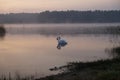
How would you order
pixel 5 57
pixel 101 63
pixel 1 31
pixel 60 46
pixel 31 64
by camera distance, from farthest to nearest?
pixel 1 31 → pixel 60 46 → pixel 5 57 → pixel 31 64 → pixel 101 63

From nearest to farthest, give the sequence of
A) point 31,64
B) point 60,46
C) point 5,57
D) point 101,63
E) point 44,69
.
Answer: point 101,63 < point 44,69 < point 31,64 < point 5,57 < point 60,46

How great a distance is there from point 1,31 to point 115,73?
58626mm

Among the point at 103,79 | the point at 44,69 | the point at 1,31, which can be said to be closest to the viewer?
the point at 103,79

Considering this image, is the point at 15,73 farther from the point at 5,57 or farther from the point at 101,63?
the point at 5,57

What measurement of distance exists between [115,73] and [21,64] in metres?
11.8

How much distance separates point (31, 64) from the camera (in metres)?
23.9

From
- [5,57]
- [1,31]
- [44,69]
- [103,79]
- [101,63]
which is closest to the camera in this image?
[103,79]

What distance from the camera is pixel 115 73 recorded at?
13.5 metres

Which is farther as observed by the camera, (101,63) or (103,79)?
(101,63)

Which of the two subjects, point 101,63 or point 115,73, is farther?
point 101,63

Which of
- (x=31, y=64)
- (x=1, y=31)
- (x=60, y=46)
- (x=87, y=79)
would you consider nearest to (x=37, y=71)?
(x=31, y=64)

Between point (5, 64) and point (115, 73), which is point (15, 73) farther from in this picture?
point (115, 73)

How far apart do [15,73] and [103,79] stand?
804 centimetres

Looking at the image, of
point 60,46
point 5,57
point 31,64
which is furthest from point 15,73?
point 60,46
